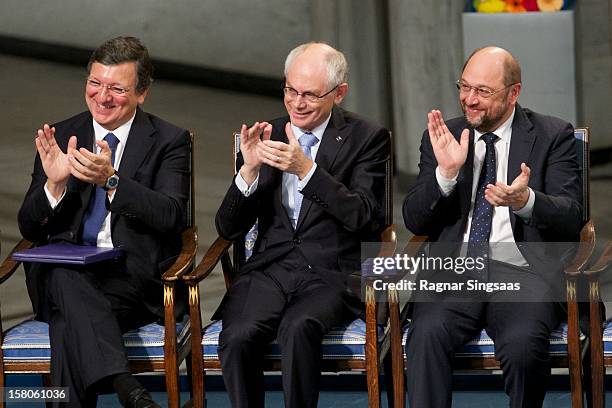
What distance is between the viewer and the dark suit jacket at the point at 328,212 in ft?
14.2

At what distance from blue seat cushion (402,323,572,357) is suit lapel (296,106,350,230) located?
0.72 metres

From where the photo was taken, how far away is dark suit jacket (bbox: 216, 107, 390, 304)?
4.32m

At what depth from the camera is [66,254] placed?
4164 mm

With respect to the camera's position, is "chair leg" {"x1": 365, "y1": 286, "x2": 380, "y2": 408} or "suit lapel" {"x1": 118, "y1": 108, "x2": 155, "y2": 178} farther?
"suit lapel" {"x1": 118, "y1": 108, "x2": 155, "y2": 178}

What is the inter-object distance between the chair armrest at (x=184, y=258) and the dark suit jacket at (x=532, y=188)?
74 centimetres

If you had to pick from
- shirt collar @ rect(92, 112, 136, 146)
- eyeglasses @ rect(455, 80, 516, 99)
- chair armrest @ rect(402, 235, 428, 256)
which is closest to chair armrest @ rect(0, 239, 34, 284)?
shirt collar @ rect(92, 112, 136, 146)

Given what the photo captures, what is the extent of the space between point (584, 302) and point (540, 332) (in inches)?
11.4

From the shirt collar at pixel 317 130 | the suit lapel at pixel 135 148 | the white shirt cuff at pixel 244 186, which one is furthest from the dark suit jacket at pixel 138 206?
the shirt collar at pixel 317 130

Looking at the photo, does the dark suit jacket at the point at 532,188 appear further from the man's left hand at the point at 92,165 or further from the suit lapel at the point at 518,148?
the man's left hand at the point at 92,165

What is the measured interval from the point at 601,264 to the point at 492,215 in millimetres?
396

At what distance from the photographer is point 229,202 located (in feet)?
14.1

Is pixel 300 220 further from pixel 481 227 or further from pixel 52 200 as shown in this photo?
pixel 52 200

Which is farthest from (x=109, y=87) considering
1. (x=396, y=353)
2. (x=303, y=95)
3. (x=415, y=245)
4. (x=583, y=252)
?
(x=583, y=252)

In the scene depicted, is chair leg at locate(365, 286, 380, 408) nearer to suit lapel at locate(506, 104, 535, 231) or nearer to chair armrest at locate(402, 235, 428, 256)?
chair armrest at locate(402, 235, 428, 256)
